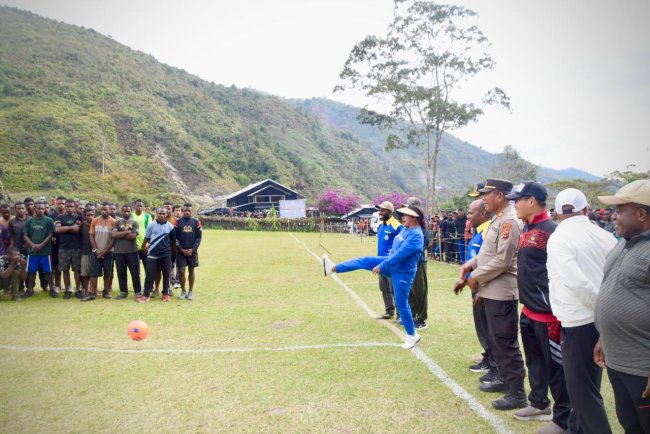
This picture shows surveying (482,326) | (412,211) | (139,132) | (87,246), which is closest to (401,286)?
(412,211)

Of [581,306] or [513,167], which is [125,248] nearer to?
[581,306]

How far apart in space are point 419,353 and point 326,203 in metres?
53.1

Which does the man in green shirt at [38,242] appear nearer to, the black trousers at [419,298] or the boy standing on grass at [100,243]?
the boy standing on grass at [100,243]

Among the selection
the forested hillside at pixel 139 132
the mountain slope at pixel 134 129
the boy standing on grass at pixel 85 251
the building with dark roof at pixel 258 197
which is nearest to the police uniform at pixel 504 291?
the boy standing on grass at pixel 85 251

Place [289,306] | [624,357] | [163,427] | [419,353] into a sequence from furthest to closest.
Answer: [289,306], [419,353], [163,427], [624,357]

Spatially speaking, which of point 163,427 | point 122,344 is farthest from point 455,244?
point 163,427

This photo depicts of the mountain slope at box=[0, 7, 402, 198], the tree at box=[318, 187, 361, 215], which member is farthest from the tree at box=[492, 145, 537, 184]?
the mountain slope at box=[0, 7, 402, 198]

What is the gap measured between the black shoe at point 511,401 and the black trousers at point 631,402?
1.58 metres

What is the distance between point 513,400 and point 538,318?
0.94 meters

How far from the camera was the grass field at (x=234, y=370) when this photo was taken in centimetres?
412

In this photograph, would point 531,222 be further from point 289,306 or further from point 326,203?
point 326,203

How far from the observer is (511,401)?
172 inches

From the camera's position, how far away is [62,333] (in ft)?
23.0

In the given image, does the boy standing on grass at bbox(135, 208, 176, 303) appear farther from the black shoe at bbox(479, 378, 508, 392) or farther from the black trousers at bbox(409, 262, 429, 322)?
the black shoe at bbox(479, 378, 508, 392)
